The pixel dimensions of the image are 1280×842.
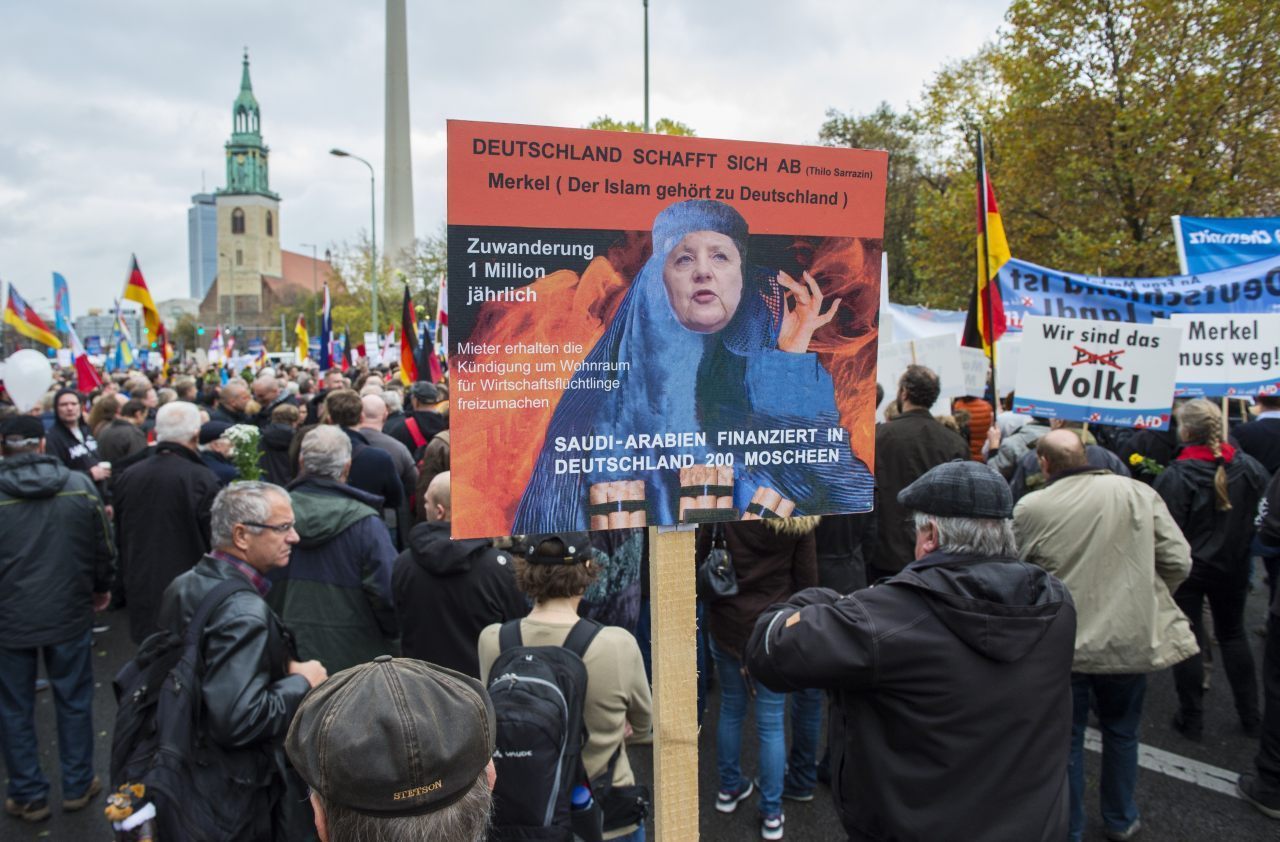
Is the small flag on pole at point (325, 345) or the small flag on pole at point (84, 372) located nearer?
the small flag on pole at point (84, 372)

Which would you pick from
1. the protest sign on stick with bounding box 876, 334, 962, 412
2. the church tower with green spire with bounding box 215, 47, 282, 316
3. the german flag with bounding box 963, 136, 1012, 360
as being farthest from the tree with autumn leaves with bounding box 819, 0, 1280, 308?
the church tower with green spire with bounding box 215, 47, 282, 316

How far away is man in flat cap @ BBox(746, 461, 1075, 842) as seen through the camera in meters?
2.06

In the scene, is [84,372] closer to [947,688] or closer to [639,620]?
[639,620]

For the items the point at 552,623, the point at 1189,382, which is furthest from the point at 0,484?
the point at 1189,382

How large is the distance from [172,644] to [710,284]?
6.40 ft

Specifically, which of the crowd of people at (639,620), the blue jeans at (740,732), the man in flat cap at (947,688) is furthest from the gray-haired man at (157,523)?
the man in flat cap at (947,688)

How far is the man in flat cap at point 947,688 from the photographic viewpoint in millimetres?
2062

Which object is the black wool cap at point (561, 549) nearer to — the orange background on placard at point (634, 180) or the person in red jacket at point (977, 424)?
the orange background on placard at point (634, 180)

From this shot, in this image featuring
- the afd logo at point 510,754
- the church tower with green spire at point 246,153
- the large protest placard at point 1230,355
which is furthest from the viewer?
the church tower with green spire at point 246,153

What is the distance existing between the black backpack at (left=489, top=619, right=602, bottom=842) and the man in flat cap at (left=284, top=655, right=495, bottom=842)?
82cm

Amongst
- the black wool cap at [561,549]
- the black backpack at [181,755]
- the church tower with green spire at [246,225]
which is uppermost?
the church tower with green spire at [246,225]

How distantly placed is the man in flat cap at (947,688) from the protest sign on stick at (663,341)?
303 millimetres

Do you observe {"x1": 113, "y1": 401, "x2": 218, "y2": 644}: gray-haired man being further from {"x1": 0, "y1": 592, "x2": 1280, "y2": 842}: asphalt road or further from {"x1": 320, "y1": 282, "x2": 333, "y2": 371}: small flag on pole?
{"x1": 320, "y1": 282, "x2": 333, "y2": 371}: small flag on pole

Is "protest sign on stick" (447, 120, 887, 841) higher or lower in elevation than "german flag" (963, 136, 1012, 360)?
lower
